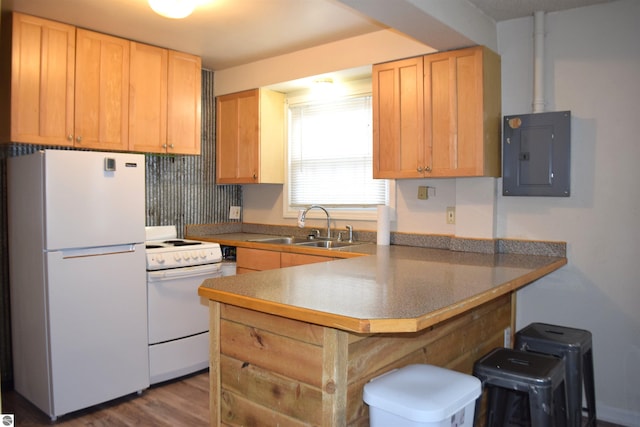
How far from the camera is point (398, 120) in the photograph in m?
3.15

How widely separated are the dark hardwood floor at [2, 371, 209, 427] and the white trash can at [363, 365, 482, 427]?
1.57 meters

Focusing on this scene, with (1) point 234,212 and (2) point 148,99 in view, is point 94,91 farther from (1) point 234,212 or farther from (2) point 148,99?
(1) point 234,212

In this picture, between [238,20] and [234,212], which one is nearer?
[238,20]

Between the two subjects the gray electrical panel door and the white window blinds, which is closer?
the gray electrical panel door

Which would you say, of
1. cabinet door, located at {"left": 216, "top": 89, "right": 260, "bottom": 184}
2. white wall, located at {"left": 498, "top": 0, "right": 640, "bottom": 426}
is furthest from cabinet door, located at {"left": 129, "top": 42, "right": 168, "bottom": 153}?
→ white wall, located at {"left": 498, "top": 0, "right": 640, "bottom": 426}

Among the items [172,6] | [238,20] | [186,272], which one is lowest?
[186,272]

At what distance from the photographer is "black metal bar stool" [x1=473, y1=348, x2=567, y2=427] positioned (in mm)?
1713

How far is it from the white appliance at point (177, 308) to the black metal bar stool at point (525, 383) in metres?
1.98

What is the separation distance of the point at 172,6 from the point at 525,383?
7.89 ft

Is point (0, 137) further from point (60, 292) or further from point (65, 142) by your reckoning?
point (60, 292)

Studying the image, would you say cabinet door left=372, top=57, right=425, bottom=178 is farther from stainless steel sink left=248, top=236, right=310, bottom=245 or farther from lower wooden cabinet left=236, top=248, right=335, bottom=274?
stainless steel sink left=248, top=236, right=310, bottom=245

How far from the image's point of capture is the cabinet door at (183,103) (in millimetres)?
3678

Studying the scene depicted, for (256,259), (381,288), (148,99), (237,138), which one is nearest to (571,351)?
(381,288)

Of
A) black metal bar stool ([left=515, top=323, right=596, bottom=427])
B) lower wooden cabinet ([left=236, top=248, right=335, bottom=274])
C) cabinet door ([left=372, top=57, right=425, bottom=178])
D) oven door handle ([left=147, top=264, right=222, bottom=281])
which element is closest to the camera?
black metal bar stool ([left=515, top=323, right=596, bottom=427])
